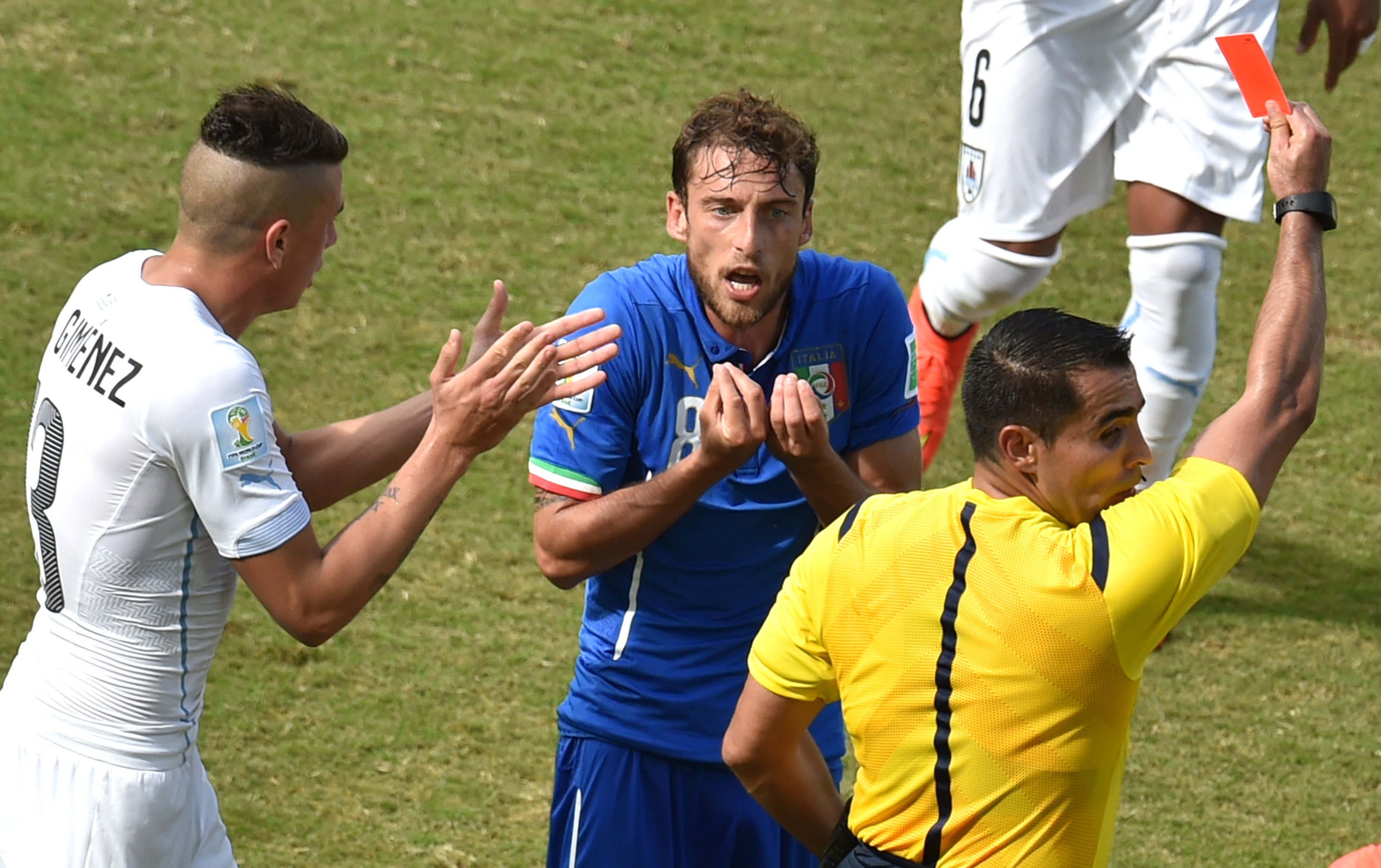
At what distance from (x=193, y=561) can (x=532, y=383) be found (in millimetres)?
620

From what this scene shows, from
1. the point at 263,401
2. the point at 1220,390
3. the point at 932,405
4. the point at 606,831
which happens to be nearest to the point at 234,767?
the point at 606,831

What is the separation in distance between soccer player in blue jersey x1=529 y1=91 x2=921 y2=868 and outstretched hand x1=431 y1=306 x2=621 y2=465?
29cm

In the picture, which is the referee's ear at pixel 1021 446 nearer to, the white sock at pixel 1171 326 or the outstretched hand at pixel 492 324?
the outstretched hand at pixel 492 324

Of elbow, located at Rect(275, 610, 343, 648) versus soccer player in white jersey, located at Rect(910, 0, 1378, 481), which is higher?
soccer player in white jersey, located at Rect(910, 0, 1378, 481)

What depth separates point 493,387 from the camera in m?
2.71

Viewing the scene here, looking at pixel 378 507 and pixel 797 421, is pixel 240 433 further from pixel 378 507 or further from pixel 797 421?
pixel 797 421

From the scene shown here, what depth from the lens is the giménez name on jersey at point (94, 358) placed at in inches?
104

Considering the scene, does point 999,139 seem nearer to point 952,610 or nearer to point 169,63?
point 952,610

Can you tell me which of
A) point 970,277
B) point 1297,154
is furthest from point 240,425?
→ point 970,277

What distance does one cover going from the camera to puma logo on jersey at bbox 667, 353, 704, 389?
3.10 metres

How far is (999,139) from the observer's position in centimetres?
497

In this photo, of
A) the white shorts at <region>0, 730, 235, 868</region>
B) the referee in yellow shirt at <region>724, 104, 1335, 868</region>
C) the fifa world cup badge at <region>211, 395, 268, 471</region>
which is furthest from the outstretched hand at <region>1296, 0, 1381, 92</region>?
the white shorts at <region>0, 730, 235, 868</region>

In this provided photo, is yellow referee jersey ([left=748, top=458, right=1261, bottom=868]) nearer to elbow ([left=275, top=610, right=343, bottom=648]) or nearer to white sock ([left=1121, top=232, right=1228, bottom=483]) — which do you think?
elbow ([left=275, top=610, right=343, bottom=648])

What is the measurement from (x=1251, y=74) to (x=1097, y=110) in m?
2.06
